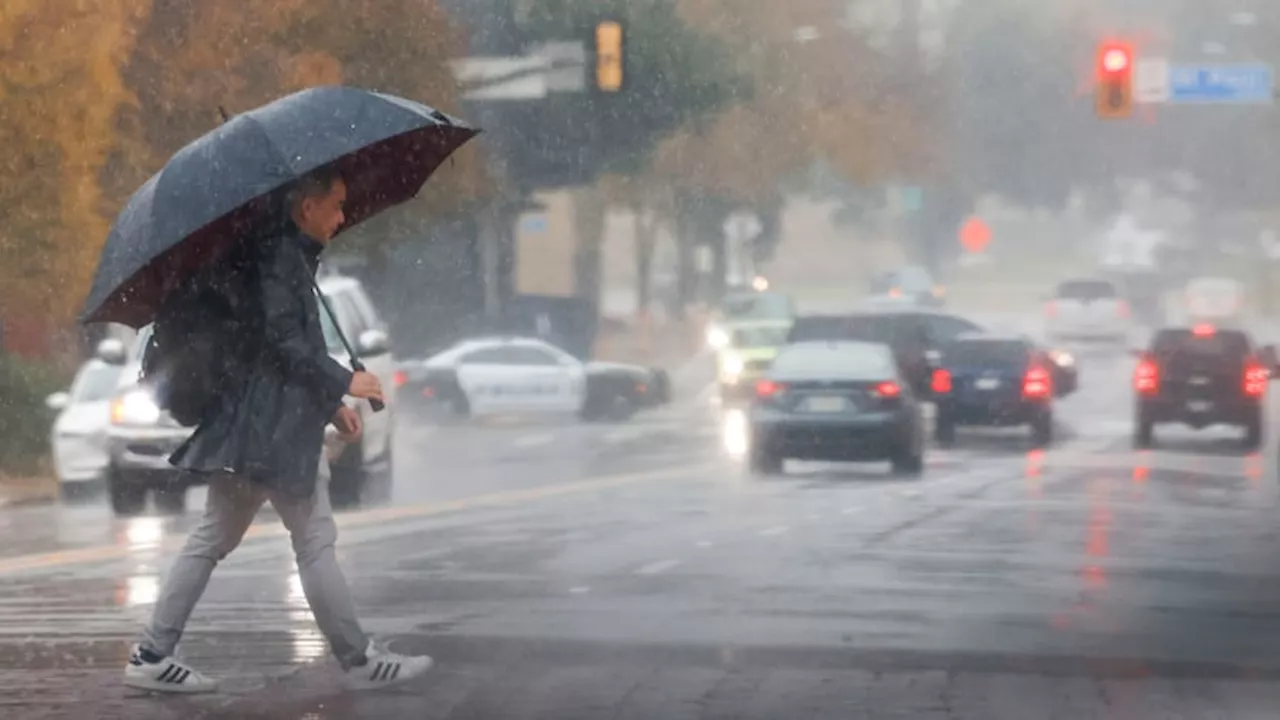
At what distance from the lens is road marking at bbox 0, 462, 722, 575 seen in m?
15.4

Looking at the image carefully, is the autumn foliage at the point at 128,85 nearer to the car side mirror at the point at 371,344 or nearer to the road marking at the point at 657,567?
the car side mirror at the point at 371,344

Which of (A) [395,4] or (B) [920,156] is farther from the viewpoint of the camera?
(B) [920,156]

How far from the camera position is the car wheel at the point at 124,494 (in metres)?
21.1

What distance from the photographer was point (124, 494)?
838 inches

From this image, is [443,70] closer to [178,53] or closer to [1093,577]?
[178,53]

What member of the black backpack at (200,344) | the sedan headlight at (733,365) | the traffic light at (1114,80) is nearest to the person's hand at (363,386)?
the black backpack at (200,344)

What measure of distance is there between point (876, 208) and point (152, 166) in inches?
2328

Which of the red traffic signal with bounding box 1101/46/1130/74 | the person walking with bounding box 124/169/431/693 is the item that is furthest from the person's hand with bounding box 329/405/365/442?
the red traffic signal with bounding box 1101/46/1130/74

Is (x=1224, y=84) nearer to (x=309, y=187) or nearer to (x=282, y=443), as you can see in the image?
(x=309, y=187)

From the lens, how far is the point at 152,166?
30.5 m

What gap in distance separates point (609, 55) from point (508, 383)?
29.1 ft

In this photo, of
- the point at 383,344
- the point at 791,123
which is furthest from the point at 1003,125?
the point at 383,344

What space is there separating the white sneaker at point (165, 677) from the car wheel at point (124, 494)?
40.0ft

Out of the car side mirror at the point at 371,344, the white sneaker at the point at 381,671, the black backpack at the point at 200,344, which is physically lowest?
the white sneaker at the point at 381,671
